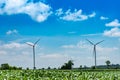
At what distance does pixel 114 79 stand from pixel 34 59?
238 ft

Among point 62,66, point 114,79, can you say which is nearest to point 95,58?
point 62,66

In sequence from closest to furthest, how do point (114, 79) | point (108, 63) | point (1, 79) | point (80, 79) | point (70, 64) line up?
point (1, 79) → point (80, 79) → point (114, 79) → point (70, 64) → point (108, 63)

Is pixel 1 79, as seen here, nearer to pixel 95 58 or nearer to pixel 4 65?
pixel 95 58

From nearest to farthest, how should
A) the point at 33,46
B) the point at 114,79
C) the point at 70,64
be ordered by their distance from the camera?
the point at 114,79, the point at 33,46, the point at 70,64

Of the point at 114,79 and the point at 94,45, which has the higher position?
the point at 94,45

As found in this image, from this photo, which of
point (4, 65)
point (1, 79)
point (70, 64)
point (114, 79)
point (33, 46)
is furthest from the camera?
point (70, 64)

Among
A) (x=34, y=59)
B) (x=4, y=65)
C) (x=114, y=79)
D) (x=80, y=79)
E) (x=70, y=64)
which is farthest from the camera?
(x=70, y=64)

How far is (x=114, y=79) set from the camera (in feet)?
96.8

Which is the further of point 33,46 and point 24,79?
point 33,46

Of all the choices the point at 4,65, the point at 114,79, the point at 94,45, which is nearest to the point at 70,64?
the point at 4,65

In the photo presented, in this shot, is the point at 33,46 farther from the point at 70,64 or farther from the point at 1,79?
the point at 1,79

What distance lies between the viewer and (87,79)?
1056 inches

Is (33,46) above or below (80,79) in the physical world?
above

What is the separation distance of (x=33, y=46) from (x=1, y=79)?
227ft
